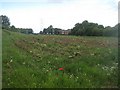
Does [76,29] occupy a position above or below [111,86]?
above

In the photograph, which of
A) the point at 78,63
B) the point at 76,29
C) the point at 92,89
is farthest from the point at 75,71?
the point at 76,29

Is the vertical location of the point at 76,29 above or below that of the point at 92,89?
above

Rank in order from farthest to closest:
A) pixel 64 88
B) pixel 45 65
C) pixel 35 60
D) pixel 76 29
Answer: pixel 76 29 < pixel 35 60 < pixel 45 65 < pixel 64 88

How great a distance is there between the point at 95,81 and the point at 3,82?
3.05 m

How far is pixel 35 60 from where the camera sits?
10.3 m

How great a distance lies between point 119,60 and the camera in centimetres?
998

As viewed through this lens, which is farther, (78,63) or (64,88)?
(78,63)

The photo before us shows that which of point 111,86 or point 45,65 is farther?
point 45,65

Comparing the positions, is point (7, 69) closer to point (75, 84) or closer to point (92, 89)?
point (75, 84)

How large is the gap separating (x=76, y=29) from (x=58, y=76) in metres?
39.7

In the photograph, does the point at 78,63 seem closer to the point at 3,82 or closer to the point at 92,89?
the point at 92,89

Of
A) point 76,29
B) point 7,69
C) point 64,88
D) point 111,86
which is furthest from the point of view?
point 76,29

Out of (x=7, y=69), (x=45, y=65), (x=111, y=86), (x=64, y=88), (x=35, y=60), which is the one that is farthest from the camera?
(x=35, y=60)

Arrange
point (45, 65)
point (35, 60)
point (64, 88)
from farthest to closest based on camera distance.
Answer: point (35, 60)
point (45, 65)
point (64, 88)
